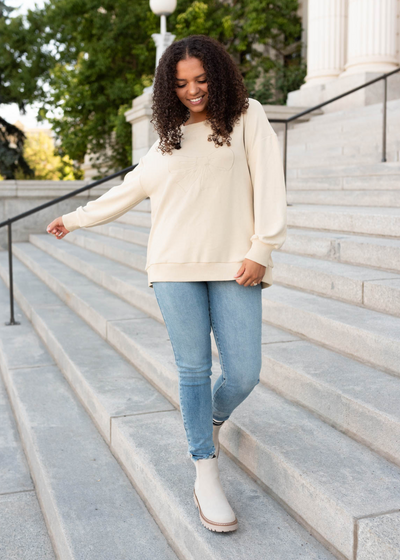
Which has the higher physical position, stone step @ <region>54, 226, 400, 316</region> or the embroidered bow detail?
the embroidered bow detail

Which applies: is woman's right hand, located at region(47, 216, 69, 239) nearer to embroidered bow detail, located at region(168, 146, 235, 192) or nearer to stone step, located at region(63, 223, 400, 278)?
embroidered bow detail, located at region(168, 146, 235, 192)

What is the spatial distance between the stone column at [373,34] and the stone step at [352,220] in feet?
20.7

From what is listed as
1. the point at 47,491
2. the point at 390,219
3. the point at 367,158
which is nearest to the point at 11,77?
the point at 367,158

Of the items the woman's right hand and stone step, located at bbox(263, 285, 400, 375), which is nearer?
the woman's right hand

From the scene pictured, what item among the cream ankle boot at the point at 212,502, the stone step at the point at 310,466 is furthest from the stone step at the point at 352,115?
the cream ankle boot at the point at 212,502

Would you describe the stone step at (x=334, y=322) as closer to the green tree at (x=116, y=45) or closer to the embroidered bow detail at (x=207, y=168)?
the embroidered bow detail at (x=207, y=168)

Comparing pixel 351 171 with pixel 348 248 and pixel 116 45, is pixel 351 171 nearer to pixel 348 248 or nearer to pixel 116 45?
pixel 348 248

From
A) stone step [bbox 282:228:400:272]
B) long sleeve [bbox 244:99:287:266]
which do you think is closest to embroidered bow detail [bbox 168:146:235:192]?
long sleeve [bbox 244:99:287:266]

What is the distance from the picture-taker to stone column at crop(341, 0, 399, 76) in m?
11.5

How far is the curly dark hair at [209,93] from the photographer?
233 centimetres

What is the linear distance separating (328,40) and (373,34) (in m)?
1.39

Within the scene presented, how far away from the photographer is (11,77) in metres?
20.8

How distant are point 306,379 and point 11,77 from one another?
20.1 m

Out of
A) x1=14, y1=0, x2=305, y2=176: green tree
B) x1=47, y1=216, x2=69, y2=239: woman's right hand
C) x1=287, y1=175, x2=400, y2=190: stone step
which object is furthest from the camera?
x1=14, y1=0, x2=305, y2=176: green tree
